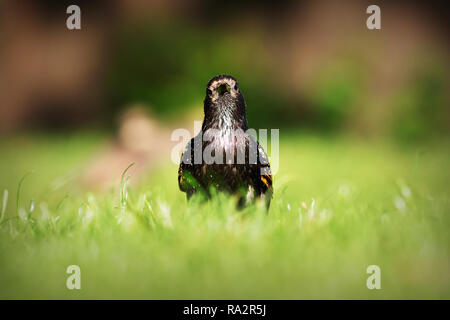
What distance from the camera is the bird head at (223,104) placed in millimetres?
1889

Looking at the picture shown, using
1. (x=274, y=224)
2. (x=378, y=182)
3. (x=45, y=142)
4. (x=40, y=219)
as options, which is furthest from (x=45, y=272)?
(x=45, y=142)

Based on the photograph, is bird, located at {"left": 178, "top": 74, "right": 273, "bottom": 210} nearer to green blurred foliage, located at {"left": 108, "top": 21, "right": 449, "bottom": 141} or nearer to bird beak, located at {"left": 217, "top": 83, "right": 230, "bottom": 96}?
bird beak, located at {"left": 217, "top": 83, "right": 230, "bottom": 96}

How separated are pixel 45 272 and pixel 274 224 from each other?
0.85 meters

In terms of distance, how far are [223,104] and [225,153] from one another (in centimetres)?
22

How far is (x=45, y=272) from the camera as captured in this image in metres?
1.48

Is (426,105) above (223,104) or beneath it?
above

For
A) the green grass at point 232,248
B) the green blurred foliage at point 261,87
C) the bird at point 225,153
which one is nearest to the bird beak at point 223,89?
the bird at point 225,153

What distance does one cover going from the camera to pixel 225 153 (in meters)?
1.86

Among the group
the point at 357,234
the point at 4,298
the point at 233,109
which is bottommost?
the point at 4,298

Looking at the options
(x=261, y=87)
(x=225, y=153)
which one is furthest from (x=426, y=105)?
(x=225, y=153)

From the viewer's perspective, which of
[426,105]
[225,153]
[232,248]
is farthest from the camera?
[426,105]

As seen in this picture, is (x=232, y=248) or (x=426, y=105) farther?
(x=426, y=105)

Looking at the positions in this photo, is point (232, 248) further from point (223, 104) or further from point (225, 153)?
point (223, 104)
